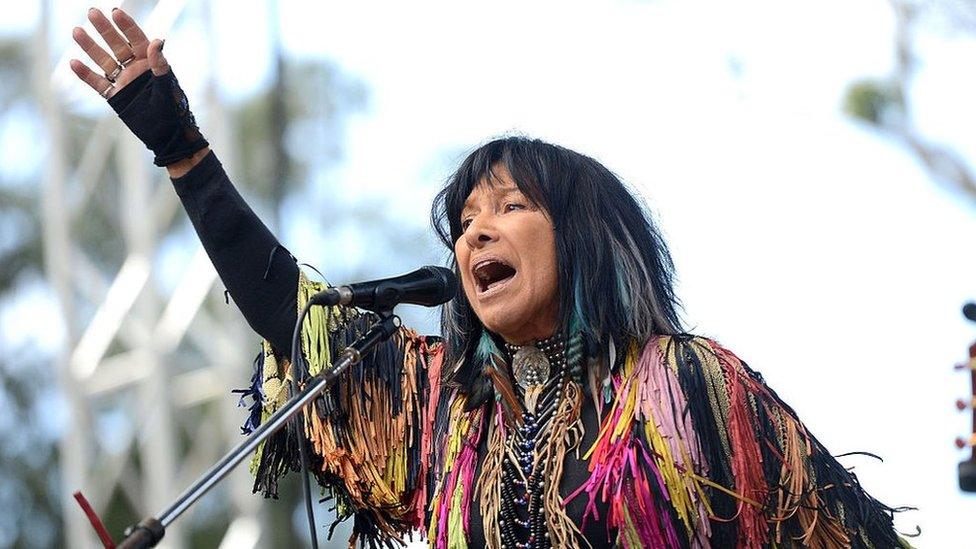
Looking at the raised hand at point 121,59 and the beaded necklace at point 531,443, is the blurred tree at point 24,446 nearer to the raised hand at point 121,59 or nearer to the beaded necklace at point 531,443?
the raised hand at point 121,59

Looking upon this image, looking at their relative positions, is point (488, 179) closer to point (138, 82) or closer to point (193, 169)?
point (193, 169)

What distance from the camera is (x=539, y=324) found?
270 cm

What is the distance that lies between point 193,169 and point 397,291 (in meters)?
0.52

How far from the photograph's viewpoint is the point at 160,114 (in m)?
2.62

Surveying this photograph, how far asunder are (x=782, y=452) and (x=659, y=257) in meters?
0.45

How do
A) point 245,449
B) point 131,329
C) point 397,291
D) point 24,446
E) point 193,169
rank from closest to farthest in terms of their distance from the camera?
point 245,449
point 397,291
point 193,169
point 131,329
point 24,446

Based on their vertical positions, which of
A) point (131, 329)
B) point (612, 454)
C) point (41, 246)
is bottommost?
point (612, 454)

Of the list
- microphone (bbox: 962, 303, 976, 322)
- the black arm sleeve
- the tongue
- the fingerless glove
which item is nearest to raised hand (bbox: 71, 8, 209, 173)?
the fingerless glove

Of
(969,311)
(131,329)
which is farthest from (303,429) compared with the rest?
(131,329)

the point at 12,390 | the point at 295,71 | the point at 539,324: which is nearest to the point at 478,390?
the point at 539,324

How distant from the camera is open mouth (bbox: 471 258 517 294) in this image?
2660 millimetres

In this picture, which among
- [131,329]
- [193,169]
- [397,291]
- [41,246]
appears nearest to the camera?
[397,291]

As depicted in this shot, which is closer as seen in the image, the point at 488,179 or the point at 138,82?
the point at 138,82

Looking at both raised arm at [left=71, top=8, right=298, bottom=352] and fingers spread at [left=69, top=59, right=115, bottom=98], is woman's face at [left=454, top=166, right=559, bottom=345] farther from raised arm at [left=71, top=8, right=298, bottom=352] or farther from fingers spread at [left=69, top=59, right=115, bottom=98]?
fingers spread at [left=69, top=59, right=115, bottom=98]
